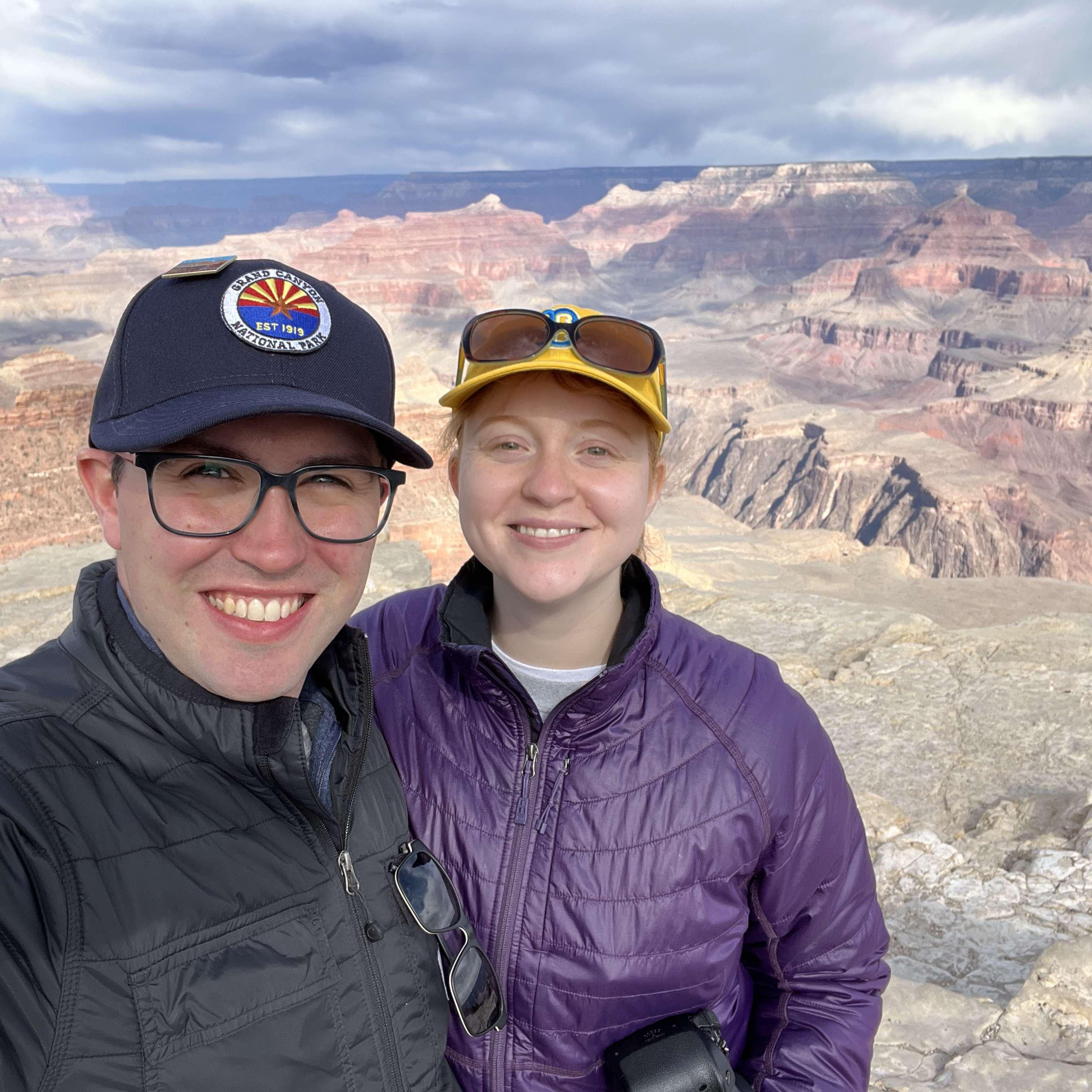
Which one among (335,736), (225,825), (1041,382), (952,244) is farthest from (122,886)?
(952,244)

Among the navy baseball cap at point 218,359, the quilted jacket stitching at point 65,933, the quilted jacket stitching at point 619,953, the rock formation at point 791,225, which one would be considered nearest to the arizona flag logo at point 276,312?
the navy baseball cap at point 218,359

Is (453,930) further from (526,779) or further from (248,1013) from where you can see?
(248,1013)

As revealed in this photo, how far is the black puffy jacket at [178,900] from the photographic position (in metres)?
1.20

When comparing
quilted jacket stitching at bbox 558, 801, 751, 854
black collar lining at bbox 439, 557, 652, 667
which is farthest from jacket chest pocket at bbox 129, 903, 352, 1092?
black collar lining at bbox 439, 557, 652, 667

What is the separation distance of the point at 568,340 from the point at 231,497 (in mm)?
835

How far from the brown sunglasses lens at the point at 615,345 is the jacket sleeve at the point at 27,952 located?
136 cm

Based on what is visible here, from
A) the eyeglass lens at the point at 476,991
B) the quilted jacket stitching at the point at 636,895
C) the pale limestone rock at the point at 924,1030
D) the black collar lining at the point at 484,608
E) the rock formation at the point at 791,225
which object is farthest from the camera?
the rock formation at the point at 791,225

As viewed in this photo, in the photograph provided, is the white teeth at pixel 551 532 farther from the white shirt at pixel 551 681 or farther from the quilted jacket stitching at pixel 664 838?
the quilted jacket stitching at pixel 664 838

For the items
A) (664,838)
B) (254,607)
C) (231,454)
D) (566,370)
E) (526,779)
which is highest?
(566,370)

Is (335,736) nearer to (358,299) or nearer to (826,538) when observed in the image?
(826,538)

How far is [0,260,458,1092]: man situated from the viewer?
1.24 m

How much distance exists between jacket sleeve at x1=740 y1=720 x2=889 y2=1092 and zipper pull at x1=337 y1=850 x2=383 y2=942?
85cm

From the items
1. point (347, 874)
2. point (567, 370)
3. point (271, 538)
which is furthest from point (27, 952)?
point (567, 370)

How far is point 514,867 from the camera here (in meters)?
1.88
